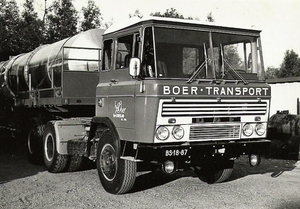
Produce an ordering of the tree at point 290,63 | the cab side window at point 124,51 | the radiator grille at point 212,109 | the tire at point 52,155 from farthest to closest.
Result: the tree at point 290,63 < the tire at point 52,155 < the cab side window at point 124,51 < the radiator grille at point 212,109

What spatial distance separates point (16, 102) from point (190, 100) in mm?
7132

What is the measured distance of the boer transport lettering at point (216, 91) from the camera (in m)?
6.18

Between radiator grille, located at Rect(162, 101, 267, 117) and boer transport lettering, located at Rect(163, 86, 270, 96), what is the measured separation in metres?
0.14

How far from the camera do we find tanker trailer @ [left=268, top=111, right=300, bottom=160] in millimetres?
11688

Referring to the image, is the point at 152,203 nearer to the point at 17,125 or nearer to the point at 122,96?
the point at 122,96

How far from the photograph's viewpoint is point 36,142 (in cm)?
1040

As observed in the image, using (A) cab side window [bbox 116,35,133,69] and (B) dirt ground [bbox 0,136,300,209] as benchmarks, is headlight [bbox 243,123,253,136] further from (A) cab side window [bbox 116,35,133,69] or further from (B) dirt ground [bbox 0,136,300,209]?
(A) cab side window [bbox 116,35,133,69]

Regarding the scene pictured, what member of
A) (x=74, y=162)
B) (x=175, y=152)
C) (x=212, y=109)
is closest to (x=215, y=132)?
(x=212, y=109)

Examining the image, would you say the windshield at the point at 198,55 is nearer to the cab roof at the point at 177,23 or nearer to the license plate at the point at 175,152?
the cab roof at the point at 177,23

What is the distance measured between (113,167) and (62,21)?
2418 cm

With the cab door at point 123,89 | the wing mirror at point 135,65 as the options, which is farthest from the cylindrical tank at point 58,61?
the wing mirror at point 135,65

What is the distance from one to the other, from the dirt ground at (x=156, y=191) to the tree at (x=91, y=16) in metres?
21.7

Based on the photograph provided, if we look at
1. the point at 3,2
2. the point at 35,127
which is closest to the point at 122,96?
the point at 35,127

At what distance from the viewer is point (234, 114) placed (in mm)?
6797
